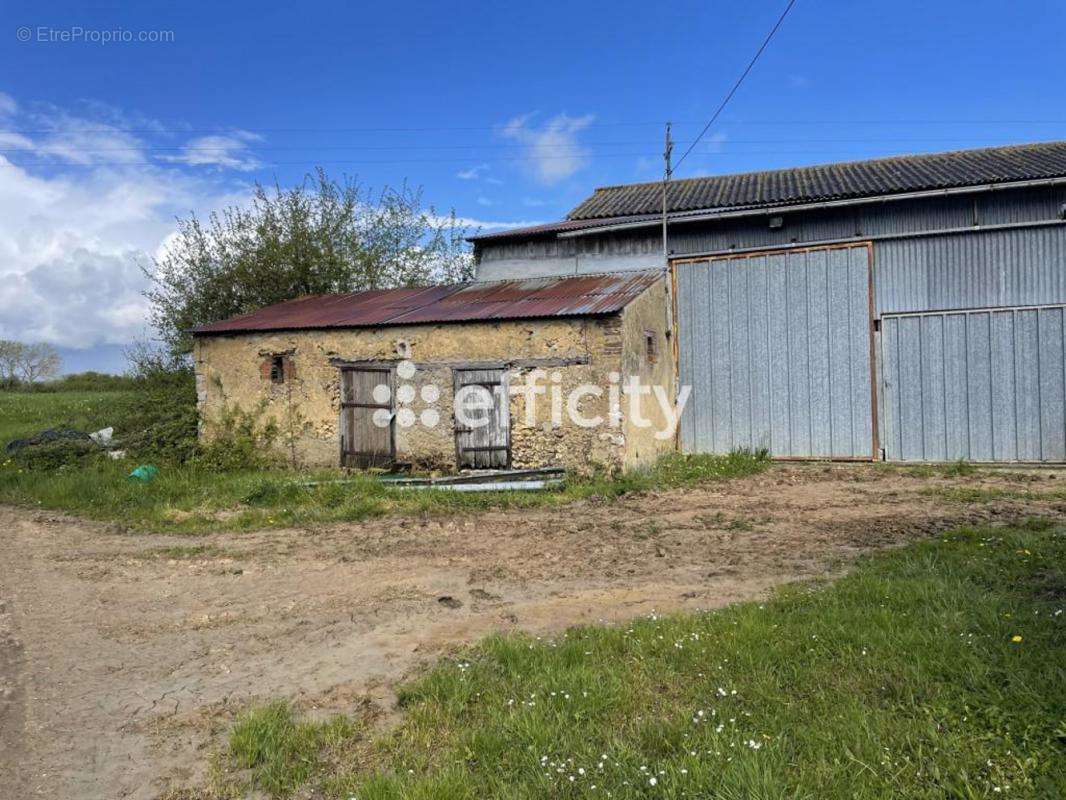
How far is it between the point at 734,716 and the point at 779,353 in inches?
388

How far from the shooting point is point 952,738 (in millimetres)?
2949

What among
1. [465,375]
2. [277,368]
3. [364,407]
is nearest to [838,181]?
[465,375]

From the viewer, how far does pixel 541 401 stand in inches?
426

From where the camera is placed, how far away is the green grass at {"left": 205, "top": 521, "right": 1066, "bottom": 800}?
2.79m

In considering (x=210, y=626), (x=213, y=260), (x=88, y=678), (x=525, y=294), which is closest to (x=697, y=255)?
(x=525, y=294)

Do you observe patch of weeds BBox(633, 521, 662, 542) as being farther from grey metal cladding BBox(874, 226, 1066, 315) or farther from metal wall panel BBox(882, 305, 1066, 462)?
grey metal cladding BBox(874, 226, 1066, 315)

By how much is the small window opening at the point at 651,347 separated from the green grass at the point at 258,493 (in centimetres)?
179

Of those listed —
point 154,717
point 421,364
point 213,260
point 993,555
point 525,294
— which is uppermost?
point 213,260

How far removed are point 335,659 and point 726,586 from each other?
296 centimetres

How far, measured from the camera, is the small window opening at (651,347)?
1158cm

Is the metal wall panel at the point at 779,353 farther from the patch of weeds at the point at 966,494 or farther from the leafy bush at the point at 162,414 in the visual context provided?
the leafy bush at the point at 162,414

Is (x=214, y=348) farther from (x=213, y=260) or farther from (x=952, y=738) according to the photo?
(x=952, y=738)

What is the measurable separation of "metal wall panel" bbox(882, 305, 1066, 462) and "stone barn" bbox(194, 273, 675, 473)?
12.7 ft

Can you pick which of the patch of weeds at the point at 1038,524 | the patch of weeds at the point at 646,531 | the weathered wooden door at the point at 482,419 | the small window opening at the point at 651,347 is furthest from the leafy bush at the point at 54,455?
the patch of weeds at the point at 1038,524
